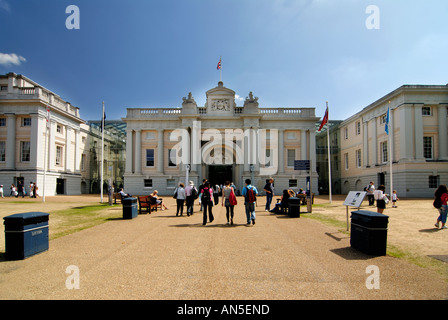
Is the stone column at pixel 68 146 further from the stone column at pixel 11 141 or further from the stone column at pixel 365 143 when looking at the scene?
the stone column at pixel 365 143

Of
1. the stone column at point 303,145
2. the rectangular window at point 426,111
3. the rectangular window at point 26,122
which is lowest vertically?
the stone column at point 303,145

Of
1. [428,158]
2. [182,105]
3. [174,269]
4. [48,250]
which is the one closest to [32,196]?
[182,105]

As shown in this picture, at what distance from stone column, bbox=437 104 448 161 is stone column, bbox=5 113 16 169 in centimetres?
4923

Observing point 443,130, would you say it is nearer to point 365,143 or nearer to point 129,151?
point 365,143

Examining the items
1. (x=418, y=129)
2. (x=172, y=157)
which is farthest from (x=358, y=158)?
(x=172, y=157)

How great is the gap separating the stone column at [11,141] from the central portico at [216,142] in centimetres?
1322

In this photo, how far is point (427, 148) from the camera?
30.3 metres

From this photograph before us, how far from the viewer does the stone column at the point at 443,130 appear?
29.8 m

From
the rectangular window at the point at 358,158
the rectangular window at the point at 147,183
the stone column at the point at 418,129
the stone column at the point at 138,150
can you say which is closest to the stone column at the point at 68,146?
the stone column at the point at 138,150

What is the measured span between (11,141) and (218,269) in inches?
1496

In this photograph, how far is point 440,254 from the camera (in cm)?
678

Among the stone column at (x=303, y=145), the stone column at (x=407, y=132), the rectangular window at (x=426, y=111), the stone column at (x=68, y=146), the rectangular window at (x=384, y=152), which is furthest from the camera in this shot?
the stone column at (x=303, y=145)

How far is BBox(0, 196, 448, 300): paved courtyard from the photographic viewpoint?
4453 millimetres

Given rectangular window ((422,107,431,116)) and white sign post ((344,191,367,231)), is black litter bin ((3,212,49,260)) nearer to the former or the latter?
white sign post ((344,191,367,231))
